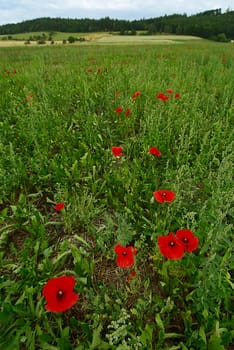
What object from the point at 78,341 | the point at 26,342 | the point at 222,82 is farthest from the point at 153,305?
the point at 222,82

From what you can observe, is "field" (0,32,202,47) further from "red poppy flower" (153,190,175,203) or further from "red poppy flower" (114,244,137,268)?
"red poppy flower" (114,244,137,268)

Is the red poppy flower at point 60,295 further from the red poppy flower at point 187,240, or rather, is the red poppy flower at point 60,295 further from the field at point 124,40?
the field at point 124,40

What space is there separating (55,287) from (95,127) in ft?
7.65

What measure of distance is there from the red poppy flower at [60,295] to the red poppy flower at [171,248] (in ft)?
1.64

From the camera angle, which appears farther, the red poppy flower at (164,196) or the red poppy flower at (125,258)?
the red poppy flower at (164,196)

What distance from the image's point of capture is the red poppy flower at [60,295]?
112 cm

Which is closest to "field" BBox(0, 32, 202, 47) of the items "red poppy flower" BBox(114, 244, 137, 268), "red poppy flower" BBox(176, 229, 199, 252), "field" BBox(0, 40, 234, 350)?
"field" BBox(0, 40, 234, 350)

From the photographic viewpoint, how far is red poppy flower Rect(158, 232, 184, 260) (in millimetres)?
1292

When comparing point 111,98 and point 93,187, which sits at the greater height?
point 111,98

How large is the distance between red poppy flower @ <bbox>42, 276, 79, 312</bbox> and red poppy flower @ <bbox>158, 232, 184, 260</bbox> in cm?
50

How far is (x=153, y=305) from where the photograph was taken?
1530mm

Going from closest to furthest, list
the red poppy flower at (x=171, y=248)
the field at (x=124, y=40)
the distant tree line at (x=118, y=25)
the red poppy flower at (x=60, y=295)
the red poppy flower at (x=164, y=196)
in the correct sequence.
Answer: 1. the red poppy flower at (x=60, y=295)
2. the red poppy flower at (x=171, y=248)
3. the red poppy flower at (x=164, y=196)
4. the field at (x=124, y=40)
5. the distant tree line at (x=118, y=25)

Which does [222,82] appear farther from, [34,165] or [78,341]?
[78,341]

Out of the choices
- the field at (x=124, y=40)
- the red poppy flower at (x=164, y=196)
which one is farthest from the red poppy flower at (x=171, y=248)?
the field at (x=124, y=40)
